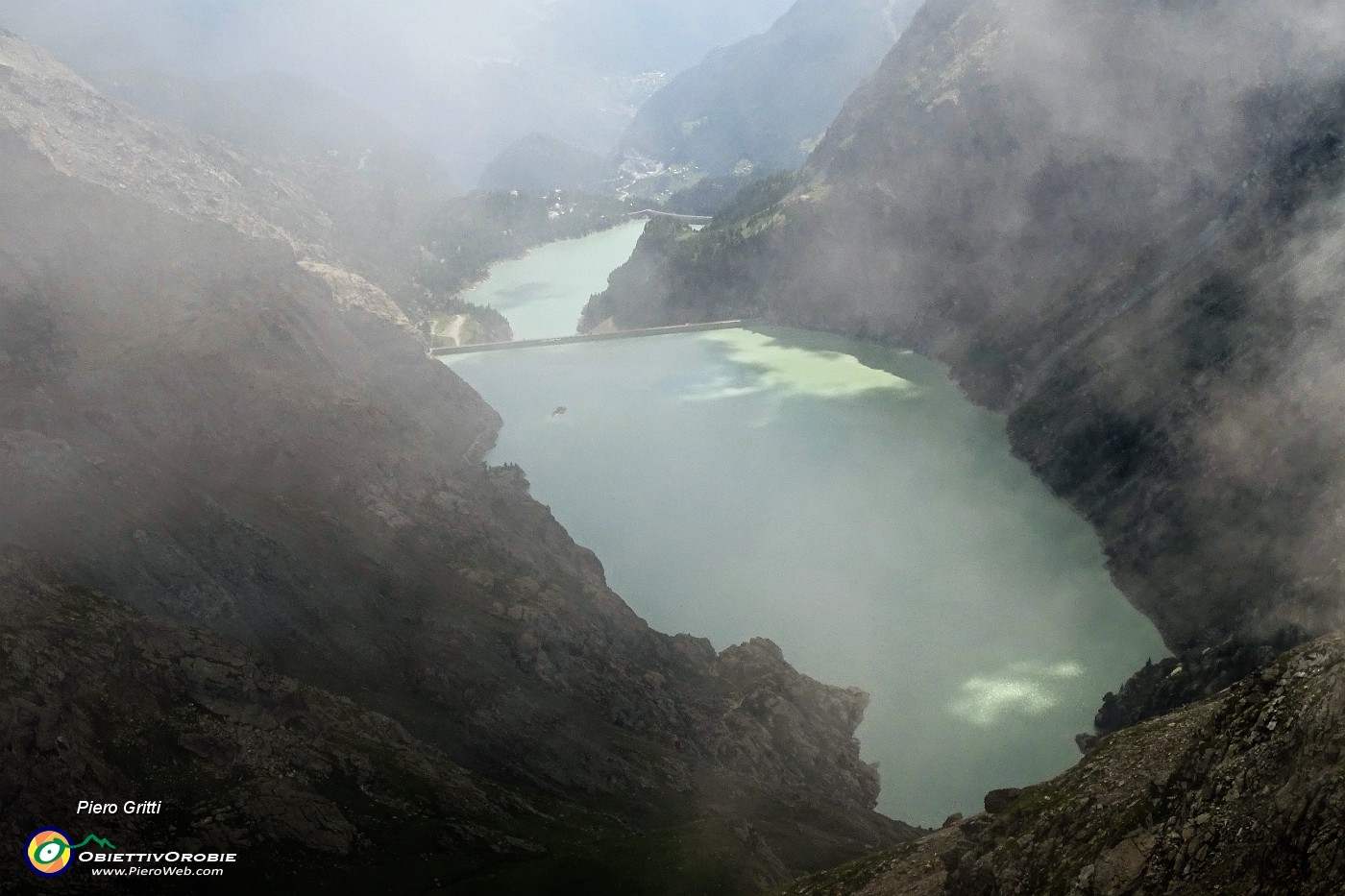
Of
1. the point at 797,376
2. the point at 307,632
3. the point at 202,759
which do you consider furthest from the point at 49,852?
the point at 797,376

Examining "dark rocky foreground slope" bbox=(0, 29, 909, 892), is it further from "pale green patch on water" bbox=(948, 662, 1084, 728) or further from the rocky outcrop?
"pale green patch on water" bbox=(948, 662, 1084, 728)

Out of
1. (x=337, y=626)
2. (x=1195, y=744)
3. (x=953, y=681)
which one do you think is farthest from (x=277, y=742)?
(x=953, y=681)

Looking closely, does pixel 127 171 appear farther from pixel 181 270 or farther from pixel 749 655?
pixel 749 655

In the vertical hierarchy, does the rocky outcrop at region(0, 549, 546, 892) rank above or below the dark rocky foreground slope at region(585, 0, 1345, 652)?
below

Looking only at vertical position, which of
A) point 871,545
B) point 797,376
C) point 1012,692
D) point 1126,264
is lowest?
point 1012,692

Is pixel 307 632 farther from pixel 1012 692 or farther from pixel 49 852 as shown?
pixel 1012 692

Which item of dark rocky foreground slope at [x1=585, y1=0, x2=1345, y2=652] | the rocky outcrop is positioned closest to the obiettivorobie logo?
the rocky outcrop

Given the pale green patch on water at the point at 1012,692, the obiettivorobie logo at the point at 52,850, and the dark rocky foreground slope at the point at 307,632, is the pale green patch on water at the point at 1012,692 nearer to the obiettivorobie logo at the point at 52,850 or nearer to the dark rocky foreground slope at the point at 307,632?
the dark rocky foreground slope at the point at 307,632
